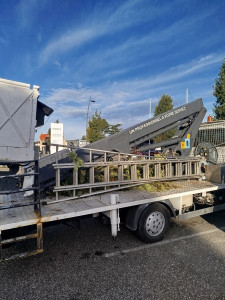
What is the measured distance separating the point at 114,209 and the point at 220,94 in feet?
49.5

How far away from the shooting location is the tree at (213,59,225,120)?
15391mm

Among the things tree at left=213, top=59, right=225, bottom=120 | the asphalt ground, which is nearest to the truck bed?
the asphalt ground

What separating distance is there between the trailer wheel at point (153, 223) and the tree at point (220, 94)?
13209 millimetres

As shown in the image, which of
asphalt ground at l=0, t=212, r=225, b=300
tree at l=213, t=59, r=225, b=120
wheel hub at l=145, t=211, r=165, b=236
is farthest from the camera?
tree at l=213, t=59, r=225, b=120

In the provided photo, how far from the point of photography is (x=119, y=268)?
3.45 meters

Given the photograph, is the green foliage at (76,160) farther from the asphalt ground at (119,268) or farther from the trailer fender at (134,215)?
the trailer fender at (134,215)

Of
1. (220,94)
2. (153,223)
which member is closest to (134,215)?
(153,223)

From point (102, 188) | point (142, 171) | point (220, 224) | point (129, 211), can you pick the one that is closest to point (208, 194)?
point (220, 224)

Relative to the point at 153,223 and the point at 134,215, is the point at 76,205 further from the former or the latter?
the point at 153,223

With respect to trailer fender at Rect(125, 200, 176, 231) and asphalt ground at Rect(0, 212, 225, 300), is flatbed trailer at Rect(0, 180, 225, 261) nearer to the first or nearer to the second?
trailer fender at Rect(125, 200, 176, 231)

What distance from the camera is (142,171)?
5.33 m

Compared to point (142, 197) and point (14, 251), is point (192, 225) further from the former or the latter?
point (14, 251)

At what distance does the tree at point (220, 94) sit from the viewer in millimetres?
15391

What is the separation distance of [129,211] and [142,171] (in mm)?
1311
